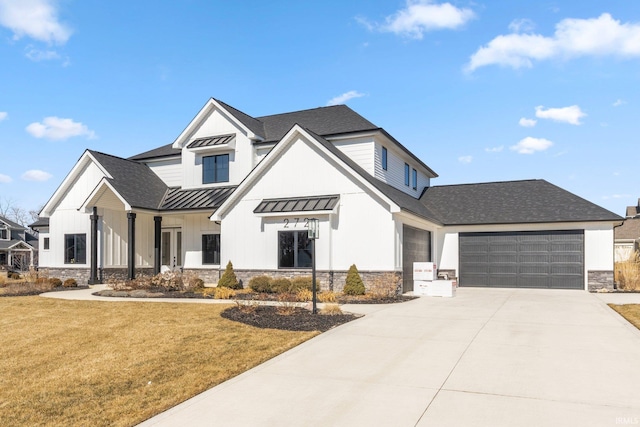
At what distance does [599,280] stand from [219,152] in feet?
66.1

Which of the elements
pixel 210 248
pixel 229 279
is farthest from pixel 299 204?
pixel 210 248

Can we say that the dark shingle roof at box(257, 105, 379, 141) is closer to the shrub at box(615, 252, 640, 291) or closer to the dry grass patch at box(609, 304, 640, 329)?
the dry grass patch at box(609, 304, 640, 329)

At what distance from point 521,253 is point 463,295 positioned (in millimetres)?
5690

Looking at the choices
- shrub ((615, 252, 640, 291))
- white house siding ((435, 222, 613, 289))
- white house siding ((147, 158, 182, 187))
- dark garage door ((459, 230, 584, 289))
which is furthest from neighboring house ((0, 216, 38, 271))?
shrub ((615, 252, 640, 291))

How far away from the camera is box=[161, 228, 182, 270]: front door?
84.9 feet

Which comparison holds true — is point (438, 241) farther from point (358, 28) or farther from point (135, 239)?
point (135, 239)

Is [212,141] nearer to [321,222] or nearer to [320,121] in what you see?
[320,121]

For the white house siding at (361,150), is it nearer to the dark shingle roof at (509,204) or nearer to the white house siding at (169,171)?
the dark shingle roof at (509,204)

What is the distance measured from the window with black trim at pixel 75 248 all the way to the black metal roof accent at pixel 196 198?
183 inches

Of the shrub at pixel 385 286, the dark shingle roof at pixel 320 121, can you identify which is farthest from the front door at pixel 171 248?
the shrub at pixel 385 286

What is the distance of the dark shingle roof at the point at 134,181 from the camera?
23.3 meters

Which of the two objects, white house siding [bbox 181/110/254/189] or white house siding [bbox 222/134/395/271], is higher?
white house siding [bbox 181/110/254/189]

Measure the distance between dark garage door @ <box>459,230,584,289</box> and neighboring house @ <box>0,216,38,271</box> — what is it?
1944 inches

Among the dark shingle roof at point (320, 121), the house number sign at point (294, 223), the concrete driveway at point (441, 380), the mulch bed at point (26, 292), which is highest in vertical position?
the dark shingle roof at point (320, 121)
